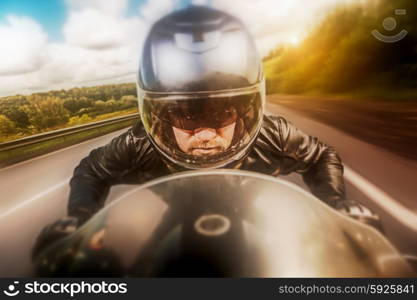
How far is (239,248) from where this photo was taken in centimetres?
104

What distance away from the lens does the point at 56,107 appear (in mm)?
1651

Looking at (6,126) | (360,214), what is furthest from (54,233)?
(360,214)

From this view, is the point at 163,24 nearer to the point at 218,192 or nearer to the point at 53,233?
the point at 218,192

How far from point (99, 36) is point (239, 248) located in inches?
44.3

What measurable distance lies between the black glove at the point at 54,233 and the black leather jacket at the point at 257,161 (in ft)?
1.18

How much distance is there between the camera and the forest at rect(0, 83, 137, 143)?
5.37 feet

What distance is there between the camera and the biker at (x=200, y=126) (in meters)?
1.46

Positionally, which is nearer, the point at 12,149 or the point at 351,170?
the point at 12,149

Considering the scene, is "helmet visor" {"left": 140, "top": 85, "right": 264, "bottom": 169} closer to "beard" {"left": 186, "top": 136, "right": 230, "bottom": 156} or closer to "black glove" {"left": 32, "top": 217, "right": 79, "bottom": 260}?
"beard" {"left": 186, "top": 136, "right": 230, "bottom": 156}

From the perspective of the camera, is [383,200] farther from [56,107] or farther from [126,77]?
[56,107]

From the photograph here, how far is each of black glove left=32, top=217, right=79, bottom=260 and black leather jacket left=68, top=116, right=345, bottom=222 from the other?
359 mm

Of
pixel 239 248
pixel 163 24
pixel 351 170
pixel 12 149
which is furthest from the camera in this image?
pixel 351 170

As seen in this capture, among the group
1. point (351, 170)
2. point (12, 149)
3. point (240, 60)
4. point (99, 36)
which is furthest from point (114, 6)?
point (351, 170)

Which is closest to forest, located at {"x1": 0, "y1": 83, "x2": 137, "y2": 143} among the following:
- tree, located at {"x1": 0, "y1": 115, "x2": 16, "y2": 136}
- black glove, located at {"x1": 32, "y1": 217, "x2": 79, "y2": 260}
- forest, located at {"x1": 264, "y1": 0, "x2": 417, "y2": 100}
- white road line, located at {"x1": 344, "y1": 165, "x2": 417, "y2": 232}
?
tree, located at {"x1": 0, "y1": 115, "x2": 16, "y2": 136}
